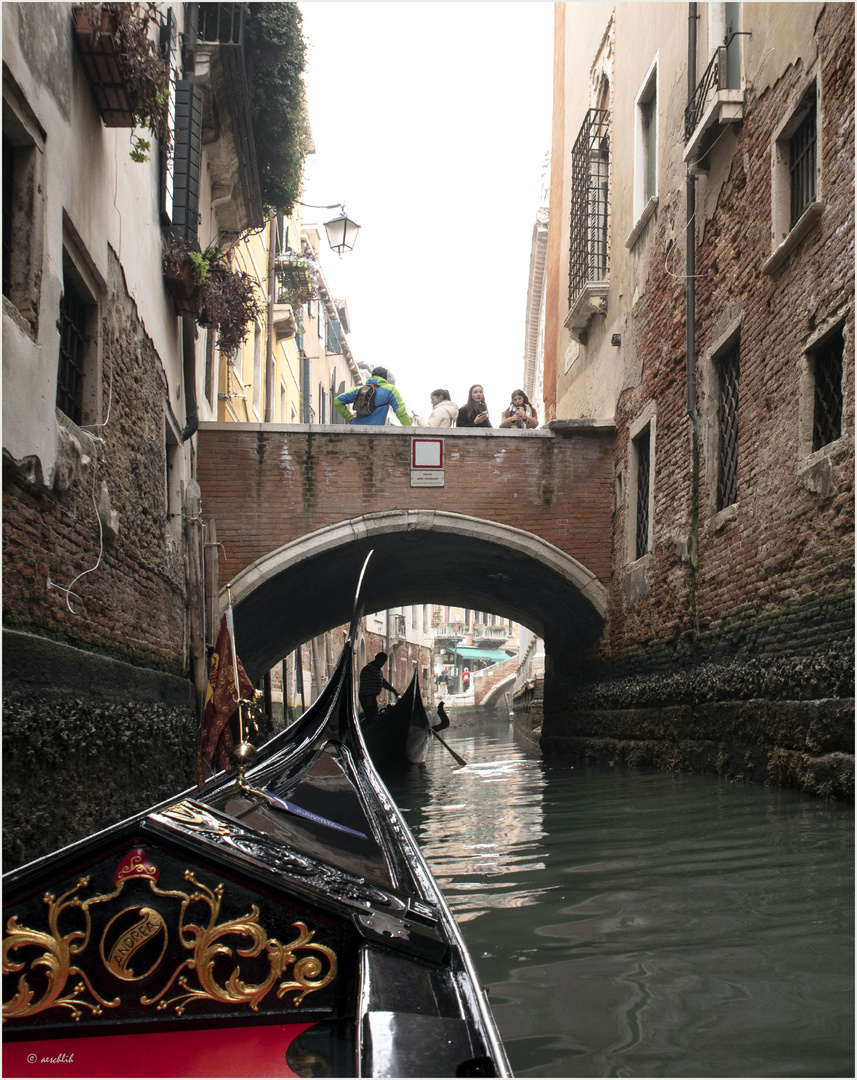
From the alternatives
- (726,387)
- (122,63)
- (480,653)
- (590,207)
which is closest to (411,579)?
(590,207)

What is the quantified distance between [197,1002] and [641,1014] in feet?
2.28

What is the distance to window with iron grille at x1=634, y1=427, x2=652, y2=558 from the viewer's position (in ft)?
19.1

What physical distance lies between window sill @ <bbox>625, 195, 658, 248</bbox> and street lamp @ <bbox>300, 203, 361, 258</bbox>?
1.85 meters

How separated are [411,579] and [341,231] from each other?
9.70 feet

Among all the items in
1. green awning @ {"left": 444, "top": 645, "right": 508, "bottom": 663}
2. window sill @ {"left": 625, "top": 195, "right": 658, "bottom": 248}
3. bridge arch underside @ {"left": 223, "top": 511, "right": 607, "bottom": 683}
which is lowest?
green awning @ {"left": 444, "top": 645, "right": 508, "bottom": 663}

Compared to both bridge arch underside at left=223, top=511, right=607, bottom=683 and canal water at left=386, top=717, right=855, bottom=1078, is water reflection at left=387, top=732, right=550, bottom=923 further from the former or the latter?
bridge arch underside at left=223, top=511, right=607, bottom=683

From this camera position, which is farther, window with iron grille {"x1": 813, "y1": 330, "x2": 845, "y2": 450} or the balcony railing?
the balcony railing

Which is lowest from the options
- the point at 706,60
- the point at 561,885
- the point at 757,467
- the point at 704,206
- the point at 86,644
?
the point at 561,885

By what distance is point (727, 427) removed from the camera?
4559 mm

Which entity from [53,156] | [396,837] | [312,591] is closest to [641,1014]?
[396,837]

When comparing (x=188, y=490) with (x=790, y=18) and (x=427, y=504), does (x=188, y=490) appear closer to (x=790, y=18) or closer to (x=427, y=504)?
(x=427, y=504)

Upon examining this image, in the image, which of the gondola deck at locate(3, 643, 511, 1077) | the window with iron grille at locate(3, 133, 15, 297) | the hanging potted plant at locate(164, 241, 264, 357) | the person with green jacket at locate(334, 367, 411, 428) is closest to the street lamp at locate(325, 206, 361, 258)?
the person with green jacket at locate(334, 367, 411, 428)

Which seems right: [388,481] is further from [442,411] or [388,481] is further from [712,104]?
[712,104]

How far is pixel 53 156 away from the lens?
274cm
